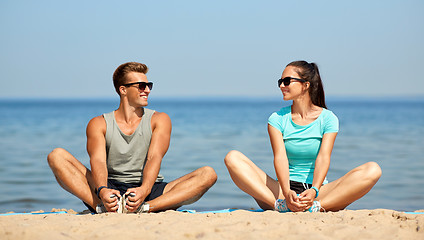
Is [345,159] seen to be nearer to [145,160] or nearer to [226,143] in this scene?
[226,143]

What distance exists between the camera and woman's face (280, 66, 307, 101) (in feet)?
16.5

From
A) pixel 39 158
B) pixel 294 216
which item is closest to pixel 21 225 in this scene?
pixel 294 216

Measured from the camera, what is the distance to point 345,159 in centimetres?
1221

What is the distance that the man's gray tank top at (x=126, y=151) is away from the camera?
5.11 meters

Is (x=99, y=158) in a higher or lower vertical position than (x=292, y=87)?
lower

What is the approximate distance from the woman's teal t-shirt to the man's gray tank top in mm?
1341

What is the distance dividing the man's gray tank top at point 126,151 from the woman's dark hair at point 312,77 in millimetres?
1662

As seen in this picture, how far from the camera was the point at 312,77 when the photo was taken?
16.8 feet

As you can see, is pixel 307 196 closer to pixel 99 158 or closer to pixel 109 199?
pixel 109 199

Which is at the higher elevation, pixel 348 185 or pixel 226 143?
pixel 348 185

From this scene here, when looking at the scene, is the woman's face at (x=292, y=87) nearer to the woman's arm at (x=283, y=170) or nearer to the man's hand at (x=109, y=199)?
the woman's arm at (x=283, y=170)

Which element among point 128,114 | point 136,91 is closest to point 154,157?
point 128,114

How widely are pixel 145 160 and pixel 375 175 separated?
232 centimetres

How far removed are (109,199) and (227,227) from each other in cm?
137
